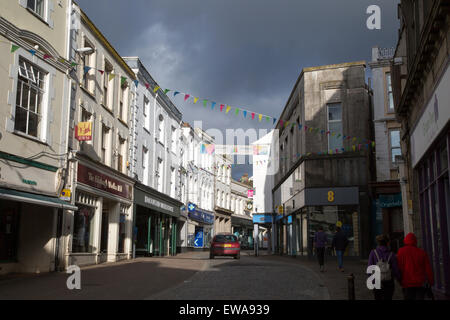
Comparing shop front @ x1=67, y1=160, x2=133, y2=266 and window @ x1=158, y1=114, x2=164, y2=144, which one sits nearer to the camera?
shop front @ x1=67, y1=160, x2=133, y2=266

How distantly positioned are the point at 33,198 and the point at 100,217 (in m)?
6.92

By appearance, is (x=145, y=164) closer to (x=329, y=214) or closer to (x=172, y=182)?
(x=172, y=182)

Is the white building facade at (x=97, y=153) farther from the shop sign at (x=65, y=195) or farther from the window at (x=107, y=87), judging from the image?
the shop sign at (x=65, y=195)

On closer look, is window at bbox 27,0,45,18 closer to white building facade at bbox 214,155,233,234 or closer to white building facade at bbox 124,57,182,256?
white building facade at bbox 124,57,182,256

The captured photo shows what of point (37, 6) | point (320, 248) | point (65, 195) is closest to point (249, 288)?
point (320, 248)

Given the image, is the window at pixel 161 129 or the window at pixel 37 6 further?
the window at pixel 161 129

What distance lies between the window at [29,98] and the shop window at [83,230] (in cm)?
445

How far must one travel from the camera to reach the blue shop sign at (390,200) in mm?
25531

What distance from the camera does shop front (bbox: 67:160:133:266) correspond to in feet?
63.4

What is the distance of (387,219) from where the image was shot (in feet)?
85.5

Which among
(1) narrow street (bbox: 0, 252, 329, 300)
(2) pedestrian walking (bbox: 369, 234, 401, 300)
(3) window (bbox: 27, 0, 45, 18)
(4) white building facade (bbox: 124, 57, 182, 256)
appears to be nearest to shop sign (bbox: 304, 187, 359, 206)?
(4) white building facade (bbox: 124, 57, 182, 256)

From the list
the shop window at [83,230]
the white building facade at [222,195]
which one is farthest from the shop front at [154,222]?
the white building facade at [222,195]

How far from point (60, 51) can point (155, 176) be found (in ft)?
47.3

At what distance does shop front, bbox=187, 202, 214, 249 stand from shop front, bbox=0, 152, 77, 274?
25778 millimetres
